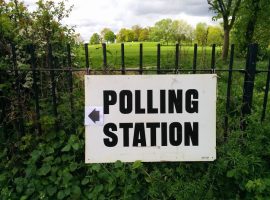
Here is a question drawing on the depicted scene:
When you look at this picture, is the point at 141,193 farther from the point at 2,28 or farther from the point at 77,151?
the point at 2,28

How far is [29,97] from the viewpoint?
4211 mm

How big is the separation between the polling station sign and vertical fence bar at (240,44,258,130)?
558mm

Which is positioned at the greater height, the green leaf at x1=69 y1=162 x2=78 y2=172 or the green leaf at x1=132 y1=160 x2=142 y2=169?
the green leaf at x1=132 y1=160 x2=142 y2=169

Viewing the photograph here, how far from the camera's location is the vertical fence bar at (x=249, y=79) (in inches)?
154

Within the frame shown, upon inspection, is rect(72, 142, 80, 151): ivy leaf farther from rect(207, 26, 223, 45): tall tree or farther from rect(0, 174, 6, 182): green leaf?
rect(207, 26, 223, 45): tall tree

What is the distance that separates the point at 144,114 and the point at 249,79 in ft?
4.26

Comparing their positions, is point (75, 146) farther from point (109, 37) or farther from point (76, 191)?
point (109, 37)

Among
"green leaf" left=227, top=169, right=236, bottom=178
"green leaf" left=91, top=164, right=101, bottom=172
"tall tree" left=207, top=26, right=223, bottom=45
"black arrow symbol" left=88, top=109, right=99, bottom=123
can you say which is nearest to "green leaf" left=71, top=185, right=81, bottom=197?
"green leaf" left=91, top=164, right=101, bottom=172

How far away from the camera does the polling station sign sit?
362cm

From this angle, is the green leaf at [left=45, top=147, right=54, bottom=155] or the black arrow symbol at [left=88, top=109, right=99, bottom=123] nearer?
the black arrow symbol at [left=88, top=109, right=99, bottom=123]

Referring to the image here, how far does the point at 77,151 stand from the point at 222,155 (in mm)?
1570

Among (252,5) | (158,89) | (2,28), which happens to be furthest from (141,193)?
(252,5)

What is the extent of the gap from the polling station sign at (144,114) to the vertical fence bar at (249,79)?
1.83 feet

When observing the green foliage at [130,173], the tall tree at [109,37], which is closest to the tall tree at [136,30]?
the tall tree at [109,37]
